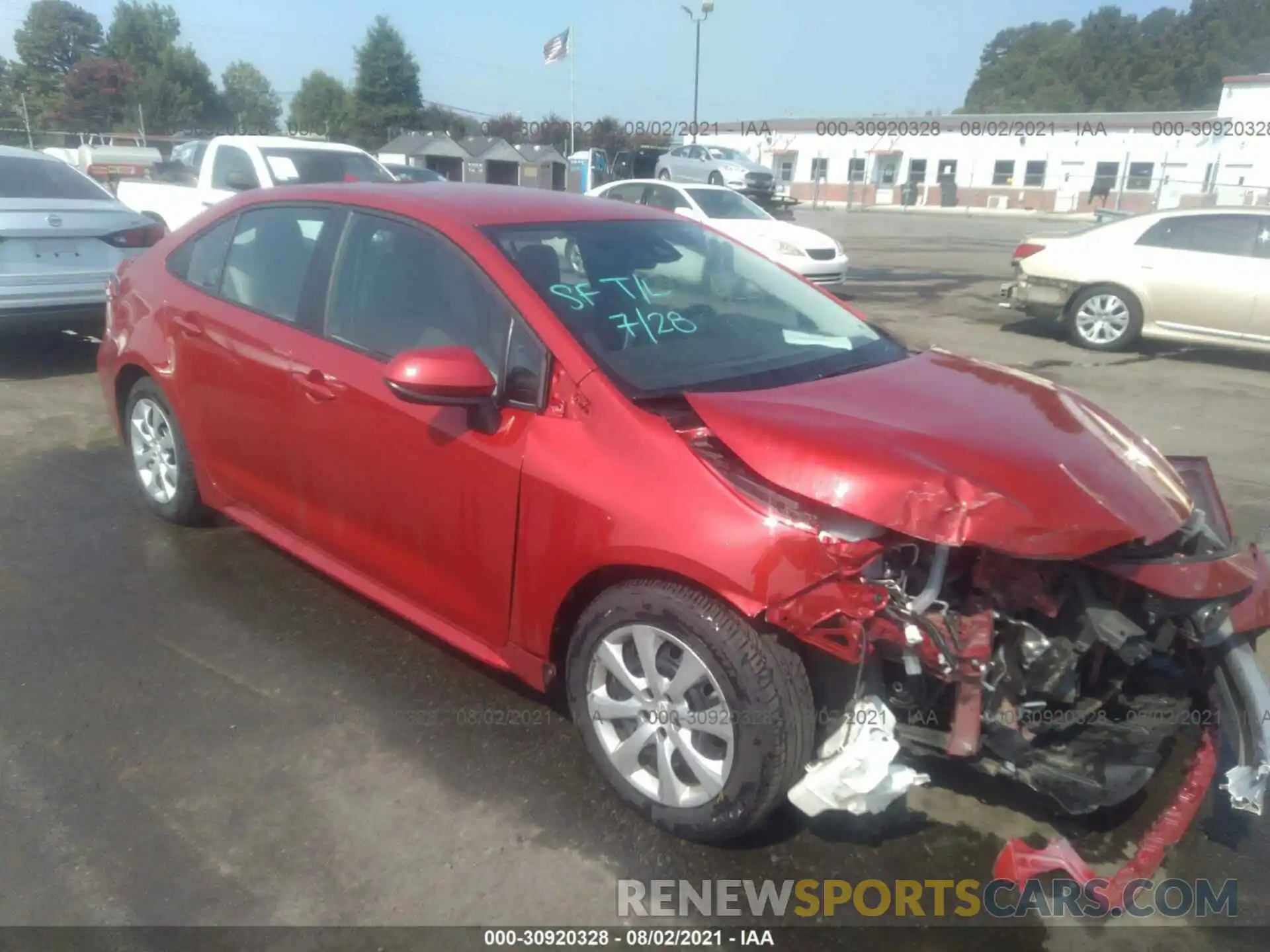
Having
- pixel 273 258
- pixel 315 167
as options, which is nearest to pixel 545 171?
pixel 315 167

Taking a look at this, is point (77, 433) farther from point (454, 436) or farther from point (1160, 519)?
point (1160, 519)

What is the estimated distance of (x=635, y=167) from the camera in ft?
103

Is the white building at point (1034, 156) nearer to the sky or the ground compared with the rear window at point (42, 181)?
nearer to the sky

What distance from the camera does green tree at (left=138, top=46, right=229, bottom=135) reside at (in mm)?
70688

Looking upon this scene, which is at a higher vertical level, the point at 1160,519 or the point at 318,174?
the point at 318,174

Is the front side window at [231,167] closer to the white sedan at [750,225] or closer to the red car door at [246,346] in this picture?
the white sedan at [750,225]

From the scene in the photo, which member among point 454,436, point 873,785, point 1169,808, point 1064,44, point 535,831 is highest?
point 1064,44

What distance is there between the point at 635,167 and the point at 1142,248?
23397 millimetres

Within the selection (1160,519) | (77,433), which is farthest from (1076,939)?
(77,433)

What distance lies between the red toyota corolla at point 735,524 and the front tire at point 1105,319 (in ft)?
24.6

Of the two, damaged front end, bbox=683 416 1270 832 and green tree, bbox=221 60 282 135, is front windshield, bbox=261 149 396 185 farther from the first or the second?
green tree, bbox=221 60 282 135

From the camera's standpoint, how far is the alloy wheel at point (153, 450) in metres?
4.50

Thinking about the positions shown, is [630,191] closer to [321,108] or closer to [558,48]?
[558,48]

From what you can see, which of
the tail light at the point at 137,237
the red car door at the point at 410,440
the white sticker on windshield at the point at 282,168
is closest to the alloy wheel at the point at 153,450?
the red car door at the point at 410,440
